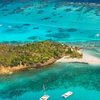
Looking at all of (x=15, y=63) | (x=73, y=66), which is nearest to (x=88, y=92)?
(x=73, y=66)

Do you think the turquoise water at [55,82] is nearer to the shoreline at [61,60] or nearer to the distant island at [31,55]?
the shoreline at [61,60]

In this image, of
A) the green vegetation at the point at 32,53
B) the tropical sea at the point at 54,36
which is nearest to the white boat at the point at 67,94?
the tropical sea at the point at 54,36

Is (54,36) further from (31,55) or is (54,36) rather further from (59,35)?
(31,55)

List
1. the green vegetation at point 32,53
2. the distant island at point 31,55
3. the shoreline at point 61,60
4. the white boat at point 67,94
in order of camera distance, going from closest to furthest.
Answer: the white boat at point 67,94, the shoreline at point 61,60, the distant island at point 31,55, the green vegetation at point 32,53

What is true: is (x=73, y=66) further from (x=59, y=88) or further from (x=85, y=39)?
(x=85, y=39)

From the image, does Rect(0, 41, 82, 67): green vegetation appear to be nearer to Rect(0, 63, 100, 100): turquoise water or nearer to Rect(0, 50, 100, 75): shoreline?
Rect(0, 50, 100, 75): shoreline

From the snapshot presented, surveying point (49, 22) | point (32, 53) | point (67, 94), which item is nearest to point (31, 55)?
point (32, 53)

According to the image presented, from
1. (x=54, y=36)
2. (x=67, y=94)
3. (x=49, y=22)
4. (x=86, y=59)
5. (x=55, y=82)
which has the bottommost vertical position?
(x=67, y=94)
